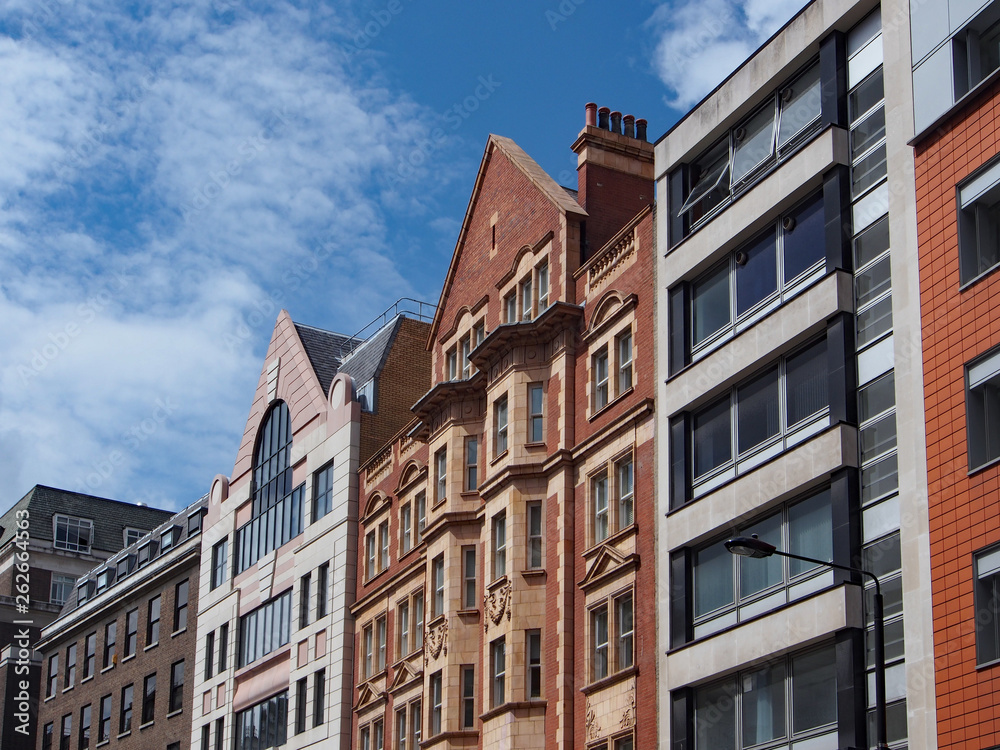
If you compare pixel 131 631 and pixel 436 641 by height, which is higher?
pixel 131 631

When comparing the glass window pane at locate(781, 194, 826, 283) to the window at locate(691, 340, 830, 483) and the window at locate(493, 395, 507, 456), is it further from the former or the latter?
the window at locate(493, 395, 507, 456)

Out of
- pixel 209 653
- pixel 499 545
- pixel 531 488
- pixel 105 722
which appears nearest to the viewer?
pixel 531 488

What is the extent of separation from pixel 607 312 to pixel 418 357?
61.2ft

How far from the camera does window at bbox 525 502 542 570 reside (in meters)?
40.9

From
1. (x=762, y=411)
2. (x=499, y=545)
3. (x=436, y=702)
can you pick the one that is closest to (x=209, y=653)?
(x=436, y=702)

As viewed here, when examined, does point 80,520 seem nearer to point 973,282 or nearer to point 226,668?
point 226,668

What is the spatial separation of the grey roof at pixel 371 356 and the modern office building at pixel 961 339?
30328mm

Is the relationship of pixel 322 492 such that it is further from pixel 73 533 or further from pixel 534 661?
pixel 73 533

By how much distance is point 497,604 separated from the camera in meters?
41.5

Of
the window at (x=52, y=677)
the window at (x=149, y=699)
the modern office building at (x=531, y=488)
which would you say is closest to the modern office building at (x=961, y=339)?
the modern office building at (x=531, y=488)

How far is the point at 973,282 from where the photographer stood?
27.1 m

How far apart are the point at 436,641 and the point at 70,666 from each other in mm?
37890

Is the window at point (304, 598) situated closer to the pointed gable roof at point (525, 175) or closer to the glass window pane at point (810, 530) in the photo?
the pointed gable roof at point (525, 175)

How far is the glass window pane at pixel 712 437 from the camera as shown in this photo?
3416cm
